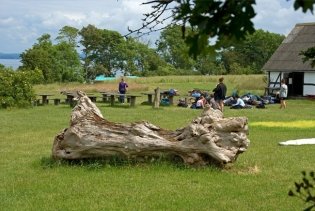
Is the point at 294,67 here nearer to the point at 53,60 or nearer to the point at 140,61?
the point at 53,60

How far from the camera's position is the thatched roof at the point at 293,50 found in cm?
3819

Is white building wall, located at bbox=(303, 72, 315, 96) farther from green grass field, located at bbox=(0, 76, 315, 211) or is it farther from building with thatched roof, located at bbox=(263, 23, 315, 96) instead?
green grass field, located at bbox=(0, 76, 315, 211)

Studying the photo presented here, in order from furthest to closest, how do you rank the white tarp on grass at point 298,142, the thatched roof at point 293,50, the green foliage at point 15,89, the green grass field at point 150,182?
the thatched roof at point 293,50, the green foliage at point 15,89, the white tarp on grass at point 298,142, the green grass field at point 150,182

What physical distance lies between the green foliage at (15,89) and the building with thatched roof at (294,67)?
1600 centimetres

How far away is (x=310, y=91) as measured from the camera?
36.8m

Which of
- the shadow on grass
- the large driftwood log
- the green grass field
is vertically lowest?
the green grass field

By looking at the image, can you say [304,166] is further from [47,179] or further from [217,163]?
[47,179]

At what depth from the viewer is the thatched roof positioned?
3819 cm

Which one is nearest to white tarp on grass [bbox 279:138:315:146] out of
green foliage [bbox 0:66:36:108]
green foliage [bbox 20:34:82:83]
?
green foliage [bbox 0:66:36:108]

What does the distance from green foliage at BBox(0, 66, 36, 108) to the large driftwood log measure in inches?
746

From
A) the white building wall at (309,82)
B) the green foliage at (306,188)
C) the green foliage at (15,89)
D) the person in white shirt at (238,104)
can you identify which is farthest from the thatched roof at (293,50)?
the green foliage at (306,188)

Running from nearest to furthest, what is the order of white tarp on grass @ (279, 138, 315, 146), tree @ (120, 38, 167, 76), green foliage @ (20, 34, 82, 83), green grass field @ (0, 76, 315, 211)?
green grass field @ (0, 76, 315, 211)
white tarp on grass @ (279, 138, 315, 146)
green foliage @ (20, 34, 82, 83)
tree @ (120, 38, 167, 76)

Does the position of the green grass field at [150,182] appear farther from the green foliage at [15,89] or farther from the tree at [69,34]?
the tree at [69,34]

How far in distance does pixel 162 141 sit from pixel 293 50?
31.7 m
